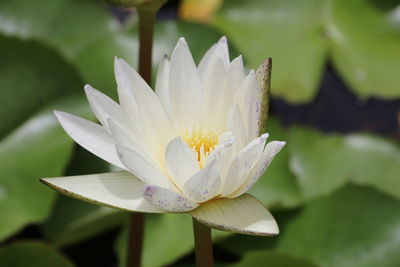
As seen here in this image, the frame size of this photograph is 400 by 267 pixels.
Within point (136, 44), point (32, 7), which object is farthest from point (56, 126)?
point (32, 7)

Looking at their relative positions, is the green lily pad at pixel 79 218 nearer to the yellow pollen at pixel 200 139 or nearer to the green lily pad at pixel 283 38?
the yellow pollen at pixel 200 139

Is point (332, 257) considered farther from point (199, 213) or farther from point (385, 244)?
point (199, 213)

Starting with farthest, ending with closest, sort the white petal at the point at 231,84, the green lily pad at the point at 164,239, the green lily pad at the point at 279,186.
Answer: the green lily pad at the point at 279,186 < the green lily pad at the point at 164,239 < the white petal at the point at 231,84

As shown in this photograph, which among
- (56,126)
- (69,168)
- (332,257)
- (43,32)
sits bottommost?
(332,257)

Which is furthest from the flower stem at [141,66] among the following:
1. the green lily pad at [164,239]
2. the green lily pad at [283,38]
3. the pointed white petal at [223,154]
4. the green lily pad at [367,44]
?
the green lily pad at [367,44]

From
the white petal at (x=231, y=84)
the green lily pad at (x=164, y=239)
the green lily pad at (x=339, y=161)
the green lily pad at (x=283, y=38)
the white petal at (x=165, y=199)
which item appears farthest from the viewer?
the green lily pad at (x=283, y=38)

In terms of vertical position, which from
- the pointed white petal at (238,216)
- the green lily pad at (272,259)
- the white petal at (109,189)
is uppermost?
the white petal at (109,189)
